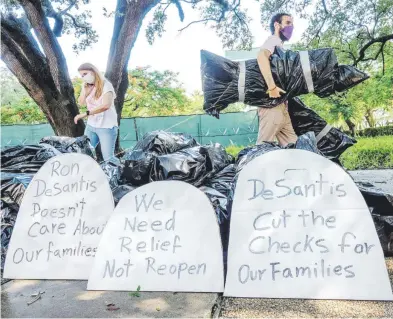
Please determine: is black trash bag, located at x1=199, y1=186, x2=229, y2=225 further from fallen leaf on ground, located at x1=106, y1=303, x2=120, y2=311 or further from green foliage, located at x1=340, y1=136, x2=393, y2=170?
green foliage, located at x1=340, y1=136, x2=393, y2=170

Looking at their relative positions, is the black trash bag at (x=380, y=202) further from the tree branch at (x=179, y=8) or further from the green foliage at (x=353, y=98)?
the tree branch at (x=179, y=8)

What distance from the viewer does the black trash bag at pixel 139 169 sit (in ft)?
7.89

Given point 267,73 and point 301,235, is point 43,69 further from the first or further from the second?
point 301,235

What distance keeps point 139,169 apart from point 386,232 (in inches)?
62.1

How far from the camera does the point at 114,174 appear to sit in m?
2.59

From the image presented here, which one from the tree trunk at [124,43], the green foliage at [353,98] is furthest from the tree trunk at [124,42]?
the green foliage at [353,98]

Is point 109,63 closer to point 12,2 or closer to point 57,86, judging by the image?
point 57,86

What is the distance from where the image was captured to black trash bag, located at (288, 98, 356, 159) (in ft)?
9.25

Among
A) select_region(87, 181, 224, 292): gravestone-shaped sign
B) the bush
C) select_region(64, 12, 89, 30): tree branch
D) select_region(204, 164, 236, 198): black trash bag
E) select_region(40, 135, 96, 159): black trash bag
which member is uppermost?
select_region(64, 12, 89, 30): tree branch

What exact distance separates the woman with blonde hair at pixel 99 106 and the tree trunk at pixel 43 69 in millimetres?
2526

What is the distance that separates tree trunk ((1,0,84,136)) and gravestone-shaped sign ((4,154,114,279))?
4079 millimetres

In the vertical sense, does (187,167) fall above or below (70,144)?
below

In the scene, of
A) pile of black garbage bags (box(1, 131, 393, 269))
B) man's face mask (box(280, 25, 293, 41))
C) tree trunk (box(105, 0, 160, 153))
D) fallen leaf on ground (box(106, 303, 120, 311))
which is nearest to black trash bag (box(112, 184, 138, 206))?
pile of black garbage bags (box(1, 131, 393, 269))

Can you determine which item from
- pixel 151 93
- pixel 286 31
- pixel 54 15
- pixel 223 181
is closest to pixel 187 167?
pixel 223 181
